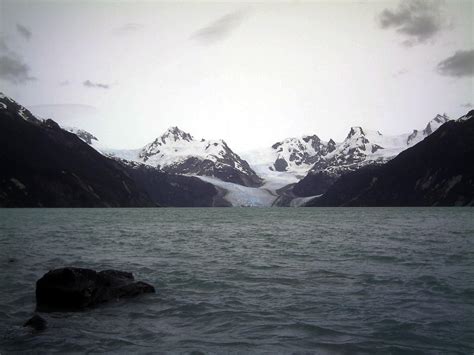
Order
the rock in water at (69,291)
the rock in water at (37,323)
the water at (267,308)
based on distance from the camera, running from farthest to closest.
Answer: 1. the rock in water at (69,291)
2. the rock in water at (37,323)
3. the water at (267,308)

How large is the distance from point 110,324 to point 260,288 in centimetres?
900

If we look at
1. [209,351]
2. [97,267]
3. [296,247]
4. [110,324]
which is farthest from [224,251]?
[209,351]

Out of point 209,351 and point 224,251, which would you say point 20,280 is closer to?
point 209,351

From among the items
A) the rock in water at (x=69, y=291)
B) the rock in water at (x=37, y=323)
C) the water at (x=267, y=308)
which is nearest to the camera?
the water at (x=267, y=308)

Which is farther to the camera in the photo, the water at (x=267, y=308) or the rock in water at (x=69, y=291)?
the rock in water at (x=69, y=291)

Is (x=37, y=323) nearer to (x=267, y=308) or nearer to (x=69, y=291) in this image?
(x=69, y=291)

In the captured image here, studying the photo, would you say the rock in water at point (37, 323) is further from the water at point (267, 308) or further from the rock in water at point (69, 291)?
the rock in water at point (69, 291)

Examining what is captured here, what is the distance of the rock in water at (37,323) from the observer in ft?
54.4

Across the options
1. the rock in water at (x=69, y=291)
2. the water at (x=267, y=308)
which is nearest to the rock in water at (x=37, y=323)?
the water at (x=267, y=308)

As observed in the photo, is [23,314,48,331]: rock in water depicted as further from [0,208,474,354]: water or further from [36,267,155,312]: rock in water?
[36,267,155,312]: rock in water

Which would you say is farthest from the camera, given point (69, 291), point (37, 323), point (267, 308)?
point (69, 291)

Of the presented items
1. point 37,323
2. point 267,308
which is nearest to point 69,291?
point 37,323

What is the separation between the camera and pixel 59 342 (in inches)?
598

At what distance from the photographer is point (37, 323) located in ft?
55.0
